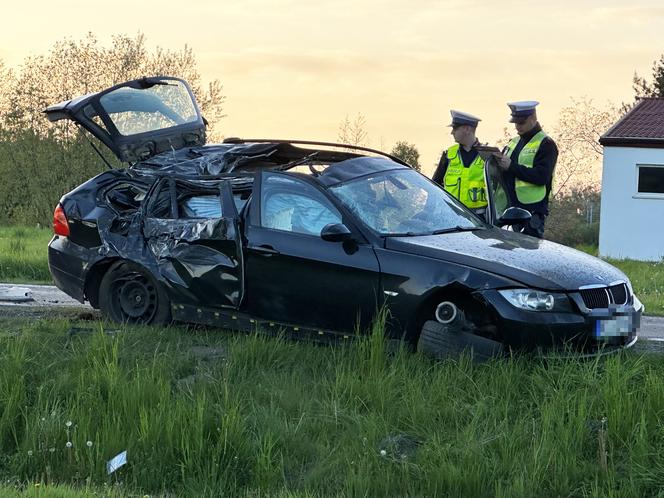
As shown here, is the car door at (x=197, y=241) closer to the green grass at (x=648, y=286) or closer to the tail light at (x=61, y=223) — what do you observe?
the tail light at (x=61, y=223)

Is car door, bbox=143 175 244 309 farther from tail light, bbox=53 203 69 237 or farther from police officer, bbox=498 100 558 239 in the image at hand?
police officer, bbox=498 100 558 239

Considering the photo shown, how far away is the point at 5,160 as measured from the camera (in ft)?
105

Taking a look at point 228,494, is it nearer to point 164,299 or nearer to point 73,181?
point 164,299

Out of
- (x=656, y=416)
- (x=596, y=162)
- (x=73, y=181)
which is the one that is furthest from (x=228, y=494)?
(x=596, y=162)

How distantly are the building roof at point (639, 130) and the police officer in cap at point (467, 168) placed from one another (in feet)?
64.3

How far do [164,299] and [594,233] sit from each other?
104ft

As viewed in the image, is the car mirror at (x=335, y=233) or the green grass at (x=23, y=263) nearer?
the car mirror at (x=335, y=233)

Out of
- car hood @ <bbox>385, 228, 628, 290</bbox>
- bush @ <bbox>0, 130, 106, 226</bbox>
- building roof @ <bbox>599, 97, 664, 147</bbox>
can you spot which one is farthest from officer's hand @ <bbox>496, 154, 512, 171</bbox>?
bush @ <bbox>0, 130, 106, 226</bbox>

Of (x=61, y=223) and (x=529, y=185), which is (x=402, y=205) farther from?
(x=61, y=223)

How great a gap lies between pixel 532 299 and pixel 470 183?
308 cm

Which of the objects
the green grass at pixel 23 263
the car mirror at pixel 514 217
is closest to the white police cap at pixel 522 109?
the car mirror at pixel 514 217

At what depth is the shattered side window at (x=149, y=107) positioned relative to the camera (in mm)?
8711

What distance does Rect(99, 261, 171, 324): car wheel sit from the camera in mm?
7641

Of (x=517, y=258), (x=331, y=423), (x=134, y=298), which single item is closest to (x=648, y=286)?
(x=517, y=258)
